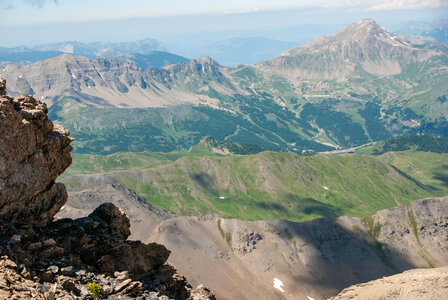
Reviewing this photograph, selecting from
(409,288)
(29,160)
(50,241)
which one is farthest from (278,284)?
(29,160)

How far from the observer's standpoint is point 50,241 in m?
39.1

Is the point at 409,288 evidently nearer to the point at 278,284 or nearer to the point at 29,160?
the point at 278,284

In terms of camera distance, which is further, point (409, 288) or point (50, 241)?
point (409, 288)

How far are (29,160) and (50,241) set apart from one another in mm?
9951

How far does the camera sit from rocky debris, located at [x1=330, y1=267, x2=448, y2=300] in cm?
9356

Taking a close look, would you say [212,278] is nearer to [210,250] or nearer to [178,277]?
[210,250]

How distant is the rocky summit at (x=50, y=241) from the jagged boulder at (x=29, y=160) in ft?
0.32

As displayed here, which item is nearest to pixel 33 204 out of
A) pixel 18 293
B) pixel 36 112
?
pixel 36 112

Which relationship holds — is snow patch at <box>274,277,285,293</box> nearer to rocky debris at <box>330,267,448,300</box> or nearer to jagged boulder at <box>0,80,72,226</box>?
rocky debris at <box>330,267,448,300</box>

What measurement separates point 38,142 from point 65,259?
14584 millimetres

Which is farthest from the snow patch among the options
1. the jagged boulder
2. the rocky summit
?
the jagged boulder

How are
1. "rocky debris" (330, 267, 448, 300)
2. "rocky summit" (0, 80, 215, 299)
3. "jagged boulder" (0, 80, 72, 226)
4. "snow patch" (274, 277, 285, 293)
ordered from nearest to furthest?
"rocky summit" (0, 80, 215, 299) < "jagged boulder" (0, 80, 72, 226) < "rocky debris" (330, 267, 448, 300) < "snow patch" (274, 277, 285, 293)

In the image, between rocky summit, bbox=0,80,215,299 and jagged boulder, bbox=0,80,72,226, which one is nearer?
rocky summit, bbox=0,80,215,299

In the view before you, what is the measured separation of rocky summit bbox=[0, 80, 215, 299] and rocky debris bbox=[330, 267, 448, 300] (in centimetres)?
6656
